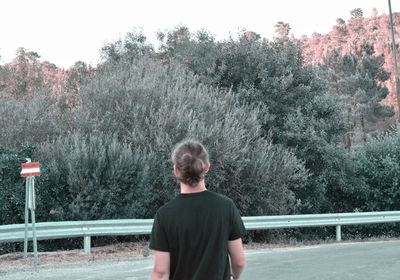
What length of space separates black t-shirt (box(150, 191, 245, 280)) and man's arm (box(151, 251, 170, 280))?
0.03m

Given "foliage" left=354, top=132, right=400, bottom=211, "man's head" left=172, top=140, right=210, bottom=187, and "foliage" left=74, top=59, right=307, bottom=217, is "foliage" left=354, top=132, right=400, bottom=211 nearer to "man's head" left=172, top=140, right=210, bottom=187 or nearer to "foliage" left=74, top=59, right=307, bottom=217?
"foliage" left=74, top=59, right=307, bottom=217

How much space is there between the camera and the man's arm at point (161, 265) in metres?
3.58

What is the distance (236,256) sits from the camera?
378 cm

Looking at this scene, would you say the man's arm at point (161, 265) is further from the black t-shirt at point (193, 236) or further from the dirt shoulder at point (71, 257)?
the dirt shoulder at point (71, 257)

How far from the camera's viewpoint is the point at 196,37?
92.0 ft

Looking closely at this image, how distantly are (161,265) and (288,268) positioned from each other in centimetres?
738

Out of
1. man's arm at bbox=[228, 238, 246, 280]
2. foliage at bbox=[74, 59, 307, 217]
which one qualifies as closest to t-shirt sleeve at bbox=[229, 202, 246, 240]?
man's arm at bbox=[228, 238, 246, 280]

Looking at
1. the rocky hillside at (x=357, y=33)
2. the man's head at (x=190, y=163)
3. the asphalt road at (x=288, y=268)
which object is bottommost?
the asphalt road at (x=288, y=268)

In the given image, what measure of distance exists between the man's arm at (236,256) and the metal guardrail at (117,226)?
31.8 feet

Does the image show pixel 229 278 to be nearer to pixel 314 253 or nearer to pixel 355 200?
pixel 314 253

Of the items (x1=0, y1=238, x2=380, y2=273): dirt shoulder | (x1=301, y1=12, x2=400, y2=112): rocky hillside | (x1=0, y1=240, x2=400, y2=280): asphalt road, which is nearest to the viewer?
(x1=0, y1=240, x2=400, y2=280): asphalt road

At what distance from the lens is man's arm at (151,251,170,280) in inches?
141

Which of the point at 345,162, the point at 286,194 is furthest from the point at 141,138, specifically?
the point at 345,162

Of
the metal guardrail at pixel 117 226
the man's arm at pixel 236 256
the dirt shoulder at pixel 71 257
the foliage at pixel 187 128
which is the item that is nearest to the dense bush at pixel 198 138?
the foliage at pixel 187 128
